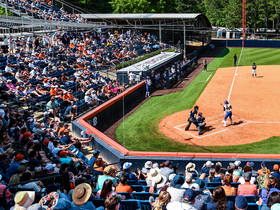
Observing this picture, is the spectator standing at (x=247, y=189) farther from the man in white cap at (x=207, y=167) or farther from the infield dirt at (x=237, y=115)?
the infield dirt at (x=237, y=115)

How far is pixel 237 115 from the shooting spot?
20.0 m

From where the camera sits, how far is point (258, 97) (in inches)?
952

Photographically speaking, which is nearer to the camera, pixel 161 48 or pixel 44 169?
pixel 44 169

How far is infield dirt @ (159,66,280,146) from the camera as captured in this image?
16781mm

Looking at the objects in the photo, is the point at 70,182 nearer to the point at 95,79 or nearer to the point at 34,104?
the point at 34,104

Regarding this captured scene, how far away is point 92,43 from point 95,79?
11.4 meters

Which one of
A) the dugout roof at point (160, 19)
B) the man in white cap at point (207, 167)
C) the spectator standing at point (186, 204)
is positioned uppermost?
the dugout roof at point (160, 19)

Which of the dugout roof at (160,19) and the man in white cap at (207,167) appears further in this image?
the dugout roof at (160,19)

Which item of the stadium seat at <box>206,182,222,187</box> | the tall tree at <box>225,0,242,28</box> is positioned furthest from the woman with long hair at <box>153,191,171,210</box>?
the tall tree at <box>225,0,242,28</box>

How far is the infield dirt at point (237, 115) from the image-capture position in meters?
16.8

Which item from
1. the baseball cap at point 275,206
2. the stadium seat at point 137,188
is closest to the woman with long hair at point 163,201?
the baseball cap at point 275,206

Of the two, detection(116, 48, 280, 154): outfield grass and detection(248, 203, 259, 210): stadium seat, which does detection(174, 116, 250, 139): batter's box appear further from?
detection(248, 203, 259, 210): stadium seat

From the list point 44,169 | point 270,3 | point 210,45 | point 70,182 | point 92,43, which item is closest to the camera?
point 70,182

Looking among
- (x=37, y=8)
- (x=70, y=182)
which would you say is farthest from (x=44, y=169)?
(x=37, y=8)
